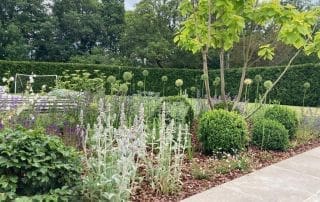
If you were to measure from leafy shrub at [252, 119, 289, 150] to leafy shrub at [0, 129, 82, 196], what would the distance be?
3147mm

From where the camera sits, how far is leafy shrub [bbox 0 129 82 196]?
2225 mm

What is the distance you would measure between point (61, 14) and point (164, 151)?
91.8 ft

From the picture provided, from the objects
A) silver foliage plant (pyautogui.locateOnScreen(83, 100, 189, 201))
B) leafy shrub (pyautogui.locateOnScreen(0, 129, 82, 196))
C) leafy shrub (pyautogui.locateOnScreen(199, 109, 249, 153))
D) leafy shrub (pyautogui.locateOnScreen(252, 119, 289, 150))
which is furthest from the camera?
leafy shrub (pyautogui.locateOnScreen(252, 119, 289, 150))

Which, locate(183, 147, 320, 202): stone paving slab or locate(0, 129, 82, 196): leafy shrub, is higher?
locate(0, 129, 82, 196): leafy shrub

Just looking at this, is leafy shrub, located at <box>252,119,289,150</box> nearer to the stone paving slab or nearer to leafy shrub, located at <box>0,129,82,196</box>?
the stone paving slab

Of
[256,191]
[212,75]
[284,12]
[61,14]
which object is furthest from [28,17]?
Answer: [256,191]

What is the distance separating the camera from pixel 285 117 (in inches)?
217

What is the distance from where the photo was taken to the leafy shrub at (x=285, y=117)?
5.49 metres

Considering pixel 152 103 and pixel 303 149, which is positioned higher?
pixel 152 103

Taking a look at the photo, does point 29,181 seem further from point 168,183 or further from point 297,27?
point 297,27

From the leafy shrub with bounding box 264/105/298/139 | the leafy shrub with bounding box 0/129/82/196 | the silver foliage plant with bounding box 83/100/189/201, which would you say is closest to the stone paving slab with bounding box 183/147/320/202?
the silver foliage plant with bounding box 83/100/189/201

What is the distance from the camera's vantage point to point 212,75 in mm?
18078

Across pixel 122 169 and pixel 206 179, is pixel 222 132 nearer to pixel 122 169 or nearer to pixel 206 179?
pixel 206 179

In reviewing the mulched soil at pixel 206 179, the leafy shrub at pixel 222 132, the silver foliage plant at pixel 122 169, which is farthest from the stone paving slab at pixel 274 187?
the leafy shrub at pixel 222 132
